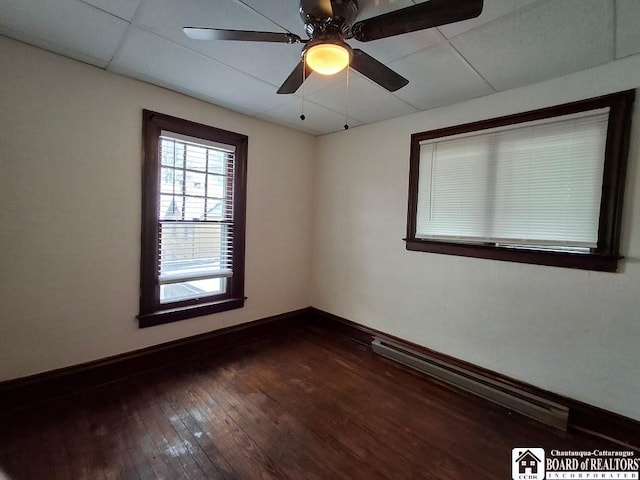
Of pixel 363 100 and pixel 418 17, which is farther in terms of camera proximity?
pixel 363 100

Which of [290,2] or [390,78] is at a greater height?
[290,2]

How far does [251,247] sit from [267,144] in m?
1.26

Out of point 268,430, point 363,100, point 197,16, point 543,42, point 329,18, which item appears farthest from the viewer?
point 363,100

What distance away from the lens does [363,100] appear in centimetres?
266

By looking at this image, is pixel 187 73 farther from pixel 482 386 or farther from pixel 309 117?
pixel 482 386

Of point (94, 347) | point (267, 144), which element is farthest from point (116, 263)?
point (267, 144)

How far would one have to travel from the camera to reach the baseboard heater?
2088mm

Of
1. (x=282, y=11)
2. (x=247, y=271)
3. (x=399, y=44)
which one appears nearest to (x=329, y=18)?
(x=282, y=11)

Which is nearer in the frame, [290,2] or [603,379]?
[290,2]

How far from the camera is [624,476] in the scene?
169cm

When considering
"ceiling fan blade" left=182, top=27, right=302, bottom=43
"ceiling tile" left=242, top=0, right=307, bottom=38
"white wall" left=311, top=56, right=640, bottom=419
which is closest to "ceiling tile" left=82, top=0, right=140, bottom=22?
"ceiling fan blade" left=182, top=27, right=302, bottom=43

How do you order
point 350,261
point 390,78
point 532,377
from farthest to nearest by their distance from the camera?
point 350,261, point 532,377, point 390,78

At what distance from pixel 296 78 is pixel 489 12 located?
109 cm

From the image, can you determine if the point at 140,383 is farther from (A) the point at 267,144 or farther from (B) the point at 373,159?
(B) the point at 373,159
